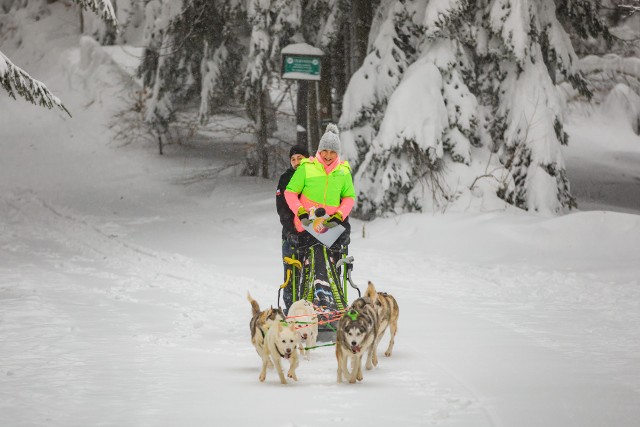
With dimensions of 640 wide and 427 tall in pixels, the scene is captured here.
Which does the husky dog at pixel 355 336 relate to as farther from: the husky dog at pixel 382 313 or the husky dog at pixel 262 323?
the husky dog at pixel 262 323

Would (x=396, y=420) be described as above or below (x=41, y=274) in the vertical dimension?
above

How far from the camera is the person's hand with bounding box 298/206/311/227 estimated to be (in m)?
7.91

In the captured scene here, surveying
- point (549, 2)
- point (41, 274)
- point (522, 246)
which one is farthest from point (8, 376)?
point (549, 2)

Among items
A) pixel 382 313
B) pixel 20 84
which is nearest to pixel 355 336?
pixel 382 313

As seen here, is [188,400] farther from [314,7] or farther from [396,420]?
[314,7]

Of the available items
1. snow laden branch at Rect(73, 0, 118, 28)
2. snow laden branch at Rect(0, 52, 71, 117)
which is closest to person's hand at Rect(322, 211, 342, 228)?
snow laden branch at Rect(0, 52, 71, 117)

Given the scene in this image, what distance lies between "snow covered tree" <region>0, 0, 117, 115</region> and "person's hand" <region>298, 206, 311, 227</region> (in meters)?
4.32

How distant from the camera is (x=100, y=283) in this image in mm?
11750

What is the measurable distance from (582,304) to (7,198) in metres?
14.9

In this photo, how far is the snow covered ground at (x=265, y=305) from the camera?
239 inches

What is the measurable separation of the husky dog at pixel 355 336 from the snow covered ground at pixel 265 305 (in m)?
0.17

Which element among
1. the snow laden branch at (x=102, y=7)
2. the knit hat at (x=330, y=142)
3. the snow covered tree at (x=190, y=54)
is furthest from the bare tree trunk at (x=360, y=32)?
the knit hat at (x=330, y=142)

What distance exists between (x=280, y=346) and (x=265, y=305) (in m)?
3.78

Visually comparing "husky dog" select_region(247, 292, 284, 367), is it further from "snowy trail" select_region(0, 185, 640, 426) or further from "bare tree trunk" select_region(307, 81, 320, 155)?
"bare tree trunk" select_region(307, 81, 320, 155)
